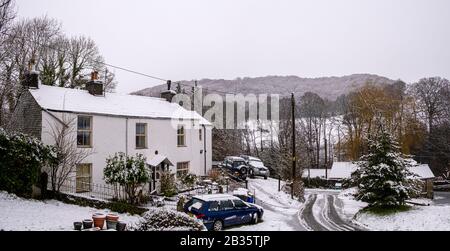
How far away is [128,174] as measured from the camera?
19312 mm

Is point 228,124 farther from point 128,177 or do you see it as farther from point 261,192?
point 128,177

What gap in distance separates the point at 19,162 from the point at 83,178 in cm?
464

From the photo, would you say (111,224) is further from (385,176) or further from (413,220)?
(385,176)

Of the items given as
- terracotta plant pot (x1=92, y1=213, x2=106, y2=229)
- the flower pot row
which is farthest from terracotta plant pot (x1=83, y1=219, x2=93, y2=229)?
terracotta plant pot (x1=92, y1=213, x2=106, y2=229)

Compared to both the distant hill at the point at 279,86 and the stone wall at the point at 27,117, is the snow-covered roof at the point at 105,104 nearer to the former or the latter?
the stone wall at the point at 27,117

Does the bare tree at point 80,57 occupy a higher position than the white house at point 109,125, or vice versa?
the bare tree at point 80,57

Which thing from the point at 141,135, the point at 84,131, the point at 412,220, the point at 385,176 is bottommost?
the point at 412,220

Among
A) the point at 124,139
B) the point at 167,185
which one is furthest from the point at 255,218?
the point at 124,139

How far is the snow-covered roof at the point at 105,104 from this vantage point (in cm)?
2103

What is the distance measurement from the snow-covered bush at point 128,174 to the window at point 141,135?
4.69 m

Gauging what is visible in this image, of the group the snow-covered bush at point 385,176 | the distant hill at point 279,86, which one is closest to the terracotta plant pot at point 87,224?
the snow-covered bush at point 385,176

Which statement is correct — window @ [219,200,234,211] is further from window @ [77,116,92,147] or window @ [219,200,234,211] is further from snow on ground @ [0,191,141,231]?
window @ [77,116,92,147]

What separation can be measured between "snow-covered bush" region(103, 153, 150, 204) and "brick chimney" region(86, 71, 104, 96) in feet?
23.2
